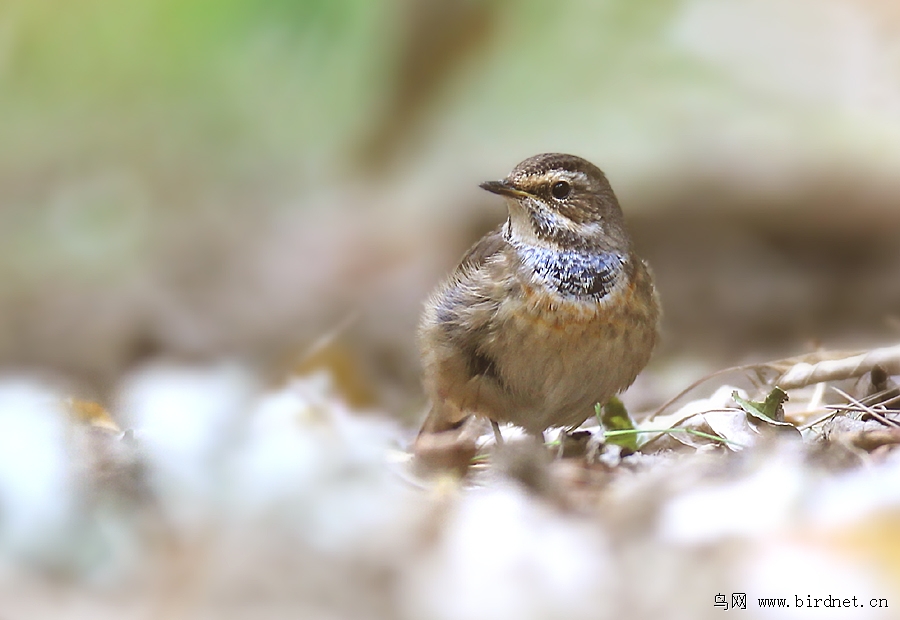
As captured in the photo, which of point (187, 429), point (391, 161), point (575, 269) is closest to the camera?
point (187, 429)

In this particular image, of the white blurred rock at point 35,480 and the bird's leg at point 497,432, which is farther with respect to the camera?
the bird's leg at point 497,432

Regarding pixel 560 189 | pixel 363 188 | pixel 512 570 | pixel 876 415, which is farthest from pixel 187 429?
pixel 363 188

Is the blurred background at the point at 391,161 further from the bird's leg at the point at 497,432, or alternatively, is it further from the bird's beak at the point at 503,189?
the bird's beak at the point at 503,189

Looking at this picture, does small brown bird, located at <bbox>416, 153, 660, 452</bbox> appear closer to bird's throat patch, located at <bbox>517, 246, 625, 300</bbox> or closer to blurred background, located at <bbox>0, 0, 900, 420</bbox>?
bird's throat patch, located at <bbox>517, 246, 625, 300</bbox>

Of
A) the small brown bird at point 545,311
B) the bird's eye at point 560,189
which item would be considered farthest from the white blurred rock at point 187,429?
the bird's eye at point 560,189

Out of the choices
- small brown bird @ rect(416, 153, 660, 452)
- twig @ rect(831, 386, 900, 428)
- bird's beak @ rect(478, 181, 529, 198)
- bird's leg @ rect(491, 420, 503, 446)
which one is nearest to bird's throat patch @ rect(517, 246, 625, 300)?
small brown bird @ rect(416, 153, 660, 452)

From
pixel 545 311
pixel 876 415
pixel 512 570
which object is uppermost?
pixel 545 311

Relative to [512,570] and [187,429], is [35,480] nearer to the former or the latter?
[187,429]

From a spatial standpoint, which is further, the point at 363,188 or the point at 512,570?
the point at 363,188
